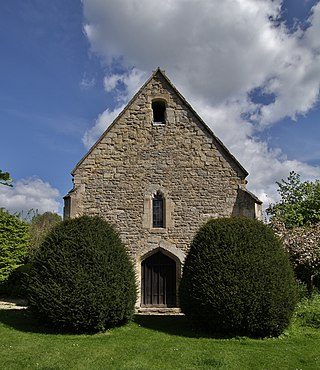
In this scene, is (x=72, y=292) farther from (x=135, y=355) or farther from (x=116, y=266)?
(x=135, y=355)

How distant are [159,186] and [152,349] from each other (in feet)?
21.9

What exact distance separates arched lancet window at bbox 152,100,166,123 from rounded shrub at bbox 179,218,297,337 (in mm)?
6057

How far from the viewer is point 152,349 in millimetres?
8414

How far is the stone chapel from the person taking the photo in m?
13.7

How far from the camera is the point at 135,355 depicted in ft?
26.2

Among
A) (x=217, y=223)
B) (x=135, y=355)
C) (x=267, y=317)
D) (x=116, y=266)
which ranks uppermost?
(x=217, y=223)

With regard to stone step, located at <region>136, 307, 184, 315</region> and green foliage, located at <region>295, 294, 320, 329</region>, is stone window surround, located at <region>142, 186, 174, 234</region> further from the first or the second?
green foliage, located at <region>295, 294, 320, 329</region>

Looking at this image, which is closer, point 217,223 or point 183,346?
point 183,346

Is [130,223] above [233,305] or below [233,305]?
above

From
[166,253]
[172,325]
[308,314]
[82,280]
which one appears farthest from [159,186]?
[308,314]

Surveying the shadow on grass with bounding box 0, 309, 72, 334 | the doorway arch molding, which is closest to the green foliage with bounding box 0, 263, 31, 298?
the shadow on grass with bounding box 0, 309, 72, 334

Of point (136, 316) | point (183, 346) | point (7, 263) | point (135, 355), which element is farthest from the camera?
point (7, 263)

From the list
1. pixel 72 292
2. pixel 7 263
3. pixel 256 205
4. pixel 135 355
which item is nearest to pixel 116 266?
pixel 72 292

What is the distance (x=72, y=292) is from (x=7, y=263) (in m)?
11.0
